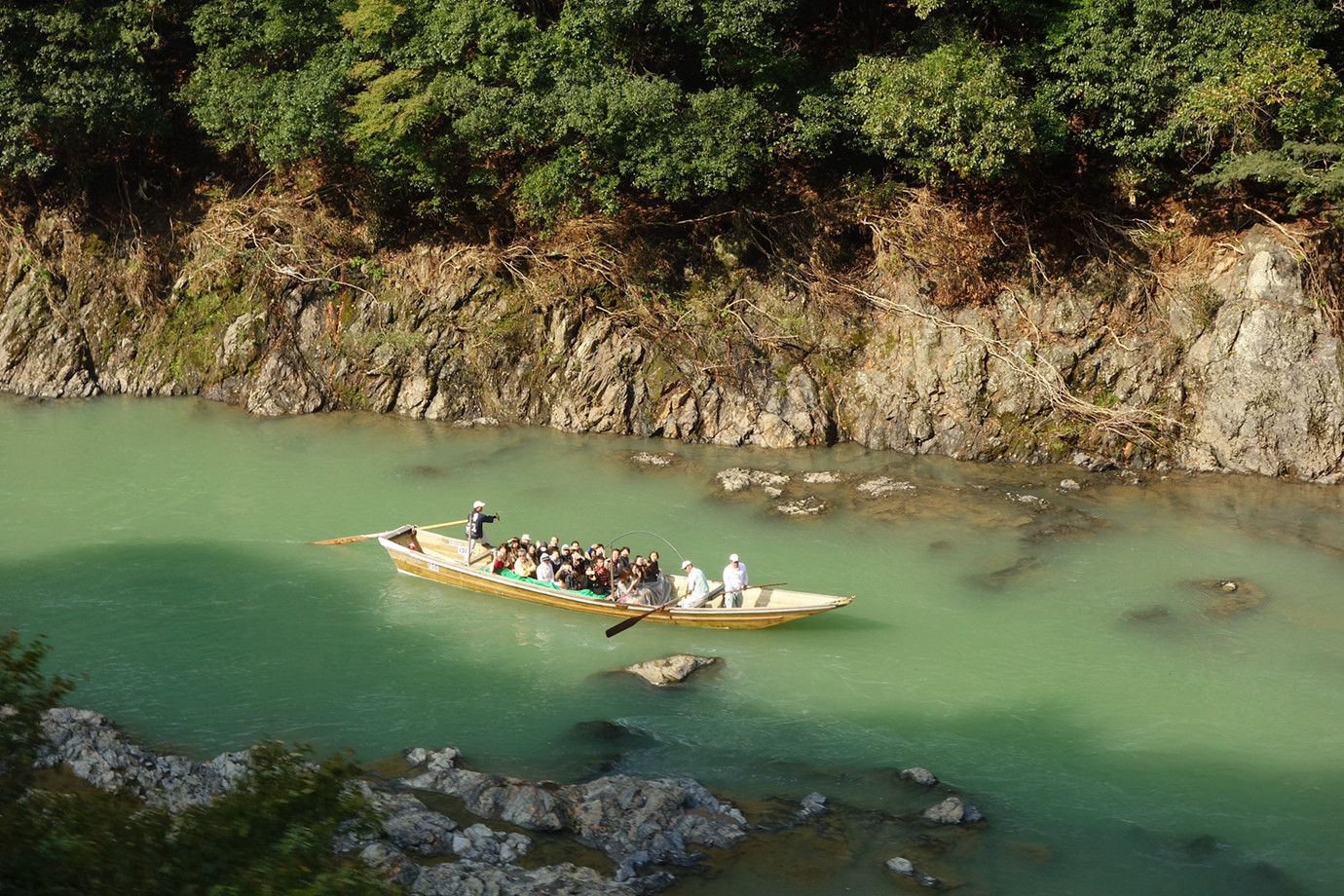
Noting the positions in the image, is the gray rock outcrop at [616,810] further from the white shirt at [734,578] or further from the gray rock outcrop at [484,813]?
the white shirt at [734,578]

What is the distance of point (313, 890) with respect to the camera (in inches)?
203

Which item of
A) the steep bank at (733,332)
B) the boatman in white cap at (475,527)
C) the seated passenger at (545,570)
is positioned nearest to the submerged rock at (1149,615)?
the steep bank at (733,332)

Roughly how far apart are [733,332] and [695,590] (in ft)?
31.0

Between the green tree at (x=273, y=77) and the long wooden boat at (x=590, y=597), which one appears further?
the green tree at (x=273, y=77)

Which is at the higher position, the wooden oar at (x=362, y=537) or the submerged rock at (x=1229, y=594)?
the wooden oar at (x=362, y=537)

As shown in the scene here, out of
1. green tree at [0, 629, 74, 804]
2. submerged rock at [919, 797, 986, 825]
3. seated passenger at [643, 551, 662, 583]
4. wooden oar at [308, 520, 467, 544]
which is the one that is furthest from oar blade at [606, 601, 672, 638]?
green tree at [0, 629, 74, 804]

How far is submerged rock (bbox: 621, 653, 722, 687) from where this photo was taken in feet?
45.8

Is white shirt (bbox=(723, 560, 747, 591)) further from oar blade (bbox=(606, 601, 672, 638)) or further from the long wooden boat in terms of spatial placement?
→ oar blade (bbox=(606, 601, 672, 638))

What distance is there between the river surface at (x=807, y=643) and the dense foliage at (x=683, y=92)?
20.9 ft

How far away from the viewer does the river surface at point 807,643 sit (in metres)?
11.3

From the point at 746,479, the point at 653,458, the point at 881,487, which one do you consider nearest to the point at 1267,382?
the point at 881,487

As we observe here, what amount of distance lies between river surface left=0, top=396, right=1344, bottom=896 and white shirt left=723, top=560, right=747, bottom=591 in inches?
30.6

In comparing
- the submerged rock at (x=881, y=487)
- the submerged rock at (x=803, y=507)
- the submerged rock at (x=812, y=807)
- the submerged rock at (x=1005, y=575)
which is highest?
the submerged rock at (x=881, y=487)

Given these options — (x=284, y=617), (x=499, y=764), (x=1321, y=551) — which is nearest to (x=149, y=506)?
(x=284, y=617)
